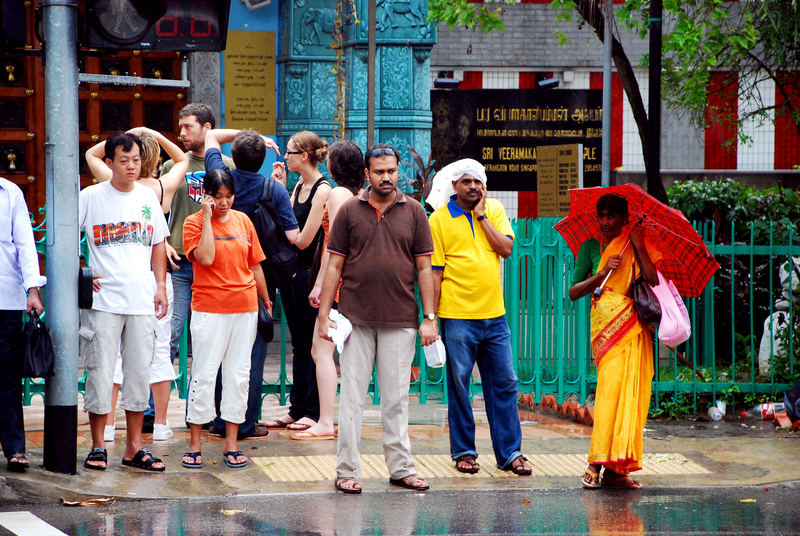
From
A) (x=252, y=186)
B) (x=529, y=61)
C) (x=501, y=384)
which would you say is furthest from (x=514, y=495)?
(x=529, y=61)

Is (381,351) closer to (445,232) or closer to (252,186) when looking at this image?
(445,232)

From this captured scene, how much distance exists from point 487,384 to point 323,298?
4.14 ft

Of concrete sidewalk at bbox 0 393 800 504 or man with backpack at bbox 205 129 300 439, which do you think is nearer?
concrete sidewalk at bbox 0 393 800 504

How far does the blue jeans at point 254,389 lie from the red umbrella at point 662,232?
219 cm

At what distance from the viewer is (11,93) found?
43.0ft

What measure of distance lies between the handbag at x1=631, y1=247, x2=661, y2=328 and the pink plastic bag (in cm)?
6

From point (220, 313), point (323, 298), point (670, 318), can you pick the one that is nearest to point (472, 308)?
point (323, 298)

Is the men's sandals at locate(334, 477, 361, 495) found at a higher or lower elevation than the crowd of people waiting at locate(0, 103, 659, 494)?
lower

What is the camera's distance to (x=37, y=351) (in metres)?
6.96

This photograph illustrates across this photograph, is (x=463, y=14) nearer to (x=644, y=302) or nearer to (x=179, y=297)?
(x=179, y=297)

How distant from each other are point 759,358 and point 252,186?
461 centimetres

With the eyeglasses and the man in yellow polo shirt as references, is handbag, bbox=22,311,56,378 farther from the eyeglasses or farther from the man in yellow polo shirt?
the man in yellow polo shirt

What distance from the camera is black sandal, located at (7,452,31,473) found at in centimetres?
→ 699

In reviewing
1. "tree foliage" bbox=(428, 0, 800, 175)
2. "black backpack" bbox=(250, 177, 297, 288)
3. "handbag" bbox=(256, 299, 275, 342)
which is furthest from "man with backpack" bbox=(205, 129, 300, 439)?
"tree foliage" bbox=(428, 0, 800, 175)
